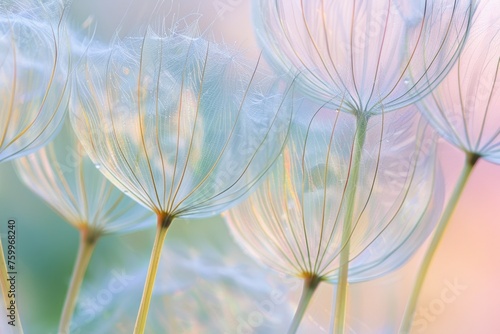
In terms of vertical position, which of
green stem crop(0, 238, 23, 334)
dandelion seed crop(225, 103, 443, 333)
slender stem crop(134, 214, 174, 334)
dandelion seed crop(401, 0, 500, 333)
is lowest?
green stem crop(0, 238, 23, 334)

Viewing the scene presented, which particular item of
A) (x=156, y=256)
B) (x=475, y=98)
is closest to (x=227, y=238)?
(x=156, y=256)

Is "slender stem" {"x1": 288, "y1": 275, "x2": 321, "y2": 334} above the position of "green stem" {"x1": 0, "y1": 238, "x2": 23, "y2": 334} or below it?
above

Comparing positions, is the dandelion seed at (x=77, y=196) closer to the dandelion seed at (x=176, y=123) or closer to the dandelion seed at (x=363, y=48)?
the dandelion seed at (x=176, y=123)

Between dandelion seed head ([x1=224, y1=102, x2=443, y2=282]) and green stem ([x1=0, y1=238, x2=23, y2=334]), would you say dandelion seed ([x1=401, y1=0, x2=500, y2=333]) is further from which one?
green stem ([x1=0, y1=238, x2=23, y2=334])

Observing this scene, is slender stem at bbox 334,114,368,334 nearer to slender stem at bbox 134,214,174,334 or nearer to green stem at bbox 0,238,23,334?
slender stem at bbox 134,214,174,334

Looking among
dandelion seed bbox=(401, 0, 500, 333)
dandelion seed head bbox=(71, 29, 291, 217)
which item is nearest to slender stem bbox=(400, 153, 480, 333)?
dandelion seed bbox=(401, 0, 500, 333)

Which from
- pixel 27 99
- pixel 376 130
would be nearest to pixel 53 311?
pixel 27 99

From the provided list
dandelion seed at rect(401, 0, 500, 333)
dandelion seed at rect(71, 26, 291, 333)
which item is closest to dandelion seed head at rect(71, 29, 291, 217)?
dandelion seed at rect(71, 26, 291, 333)

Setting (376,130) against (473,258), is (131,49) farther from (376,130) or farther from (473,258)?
(473,258)
